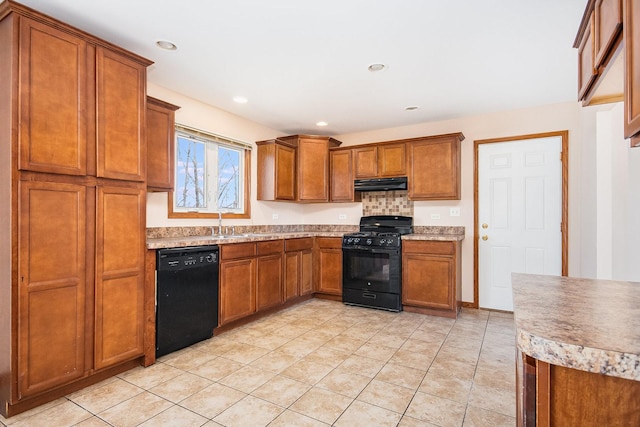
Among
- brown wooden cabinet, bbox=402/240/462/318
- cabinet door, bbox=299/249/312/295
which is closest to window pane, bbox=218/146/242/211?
cabinet door, bbox=299/249/312/295

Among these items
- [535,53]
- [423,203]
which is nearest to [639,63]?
[535,53]

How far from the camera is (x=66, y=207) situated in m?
2.06

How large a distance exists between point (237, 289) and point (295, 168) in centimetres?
207

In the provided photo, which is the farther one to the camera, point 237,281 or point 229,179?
point 229,179

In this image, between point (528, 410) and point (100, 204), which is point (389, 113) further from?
point (528, 410)

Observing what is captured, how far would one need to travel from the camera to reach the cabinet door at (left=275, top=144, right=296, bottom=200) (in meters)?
4.43

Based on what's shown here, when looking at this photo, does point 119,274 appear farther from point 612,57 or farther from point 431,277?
point 431,277

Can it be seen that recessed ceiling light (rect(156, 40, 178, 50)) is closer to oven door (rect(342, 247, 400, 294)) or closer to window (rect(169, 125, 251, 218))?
window (rect(169, 125, 251, 218))

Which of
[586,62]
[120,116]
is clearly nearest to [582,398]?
[586,62]

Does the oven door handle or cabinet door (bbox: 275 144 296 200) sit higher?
cabinet door (bbox: 275 144 296 200)

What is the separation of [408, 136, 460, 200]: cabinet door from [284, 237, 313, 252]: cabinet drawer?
152 cm

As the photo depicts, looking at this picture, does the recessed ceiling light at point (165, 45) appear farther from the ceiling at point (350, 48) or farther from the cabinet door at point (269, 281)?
the cabinet door at point (269, 281)

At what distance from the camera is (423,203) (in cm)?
446

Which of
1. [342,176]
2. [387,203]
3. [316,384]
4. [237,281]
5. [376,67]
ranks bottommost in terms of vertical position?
[316,384]
